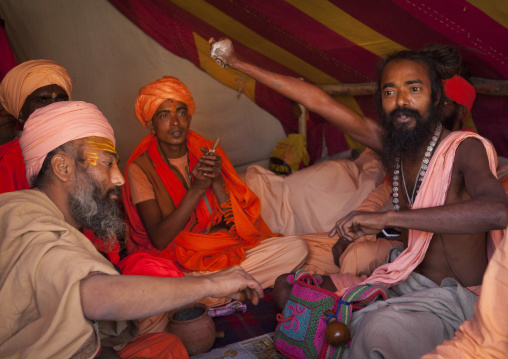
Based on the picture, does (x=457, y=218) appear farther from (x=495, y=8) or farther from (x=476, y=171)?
(x=495, y=8)

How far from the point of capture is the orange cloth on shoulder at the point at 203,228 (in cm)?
375

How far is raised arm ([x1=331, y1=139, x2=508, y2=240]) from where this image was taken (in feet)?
6.61

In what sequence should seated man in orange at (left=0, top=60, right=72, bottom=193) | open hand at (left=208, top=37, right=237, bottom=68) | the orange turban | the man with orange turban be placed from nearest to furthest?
the man with orange turban
open hand at (left=208, top=37, right=237, bottom=68)
seated man in orange at (left=0, top=60, right=72, bottom=193)
the orange turban

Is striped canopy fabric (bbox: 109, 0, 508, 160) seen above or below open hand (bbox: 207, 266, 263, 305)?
above

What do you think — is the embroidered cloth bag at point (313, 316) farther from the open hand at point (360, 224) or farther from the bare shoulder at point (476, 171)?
the bare shoulder at point (476, 171)

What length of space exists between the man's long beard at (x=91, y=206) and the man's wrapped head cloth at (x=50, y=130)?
0.55ft

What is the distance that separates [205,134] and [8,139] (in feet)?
7.71

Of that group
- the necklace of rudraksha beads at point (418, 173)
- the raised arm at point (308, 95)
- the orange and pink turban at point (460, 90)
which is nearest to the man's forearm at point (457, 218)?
the necklace of rudraksha beads at point (418, 173)

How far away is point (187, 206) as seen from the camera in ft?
12.1

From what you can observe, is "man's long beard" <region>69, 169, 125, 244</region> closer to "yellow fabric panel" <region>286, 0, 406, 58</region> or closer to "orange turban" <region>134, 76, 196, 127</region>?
"orange turban" <region>134, 76, 196, 127</region>

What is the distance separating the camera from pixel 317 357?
2.53 meters

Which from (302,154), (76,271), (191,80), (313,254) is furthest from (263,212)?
(76,271)

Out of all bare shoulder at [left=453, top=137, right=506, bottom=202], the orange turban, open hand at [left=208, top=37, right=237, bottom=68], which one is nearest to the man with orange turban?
open hand at [left=208, top=37, right=237, bottom=68]

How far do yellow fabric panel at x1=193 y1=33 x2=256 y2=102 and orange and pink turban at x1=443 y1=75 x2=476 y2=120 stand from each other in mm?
2727
